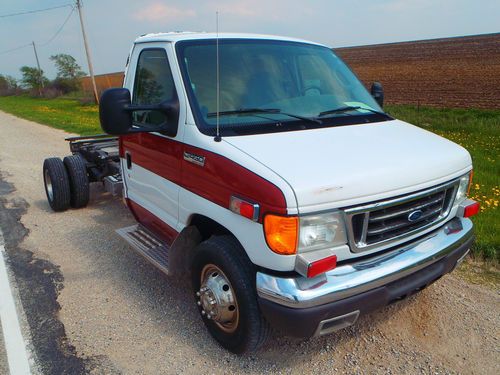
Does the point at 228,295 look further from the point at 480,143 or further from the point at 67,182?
the point at 480,143

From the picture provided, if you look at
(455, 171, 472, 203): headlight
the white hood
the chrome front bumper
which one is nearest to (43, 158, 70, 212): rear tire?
the white hood

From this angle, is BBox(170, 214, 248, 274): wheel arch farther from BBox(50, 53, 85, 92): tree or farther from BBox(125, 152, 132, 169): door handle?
BBox(50, 53, 85, 92): tree

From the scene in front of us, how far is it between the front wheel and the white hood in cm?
65

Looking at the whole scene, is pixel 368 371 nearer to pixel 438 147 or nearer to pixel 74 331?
pixel 438 147

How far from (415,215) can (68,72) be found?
5202 centimetres

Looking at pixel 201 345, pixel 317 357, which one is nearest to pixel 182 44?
pixel 201 345

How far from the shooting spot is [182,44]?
3344 mm

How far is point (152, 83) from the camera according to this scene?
369 cm

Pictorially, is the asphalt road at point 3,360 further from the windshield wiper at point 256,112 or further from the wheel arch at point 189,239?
the windshield wiper at point 256,112

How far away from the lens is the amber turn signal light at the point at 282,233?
2.36 metres

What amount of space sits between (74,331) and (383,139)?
2796mm

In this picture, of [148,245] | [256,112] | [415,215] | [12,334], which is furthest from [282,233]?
[12,334]

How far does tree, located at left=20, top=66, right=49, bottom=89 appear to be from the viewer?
5816cm

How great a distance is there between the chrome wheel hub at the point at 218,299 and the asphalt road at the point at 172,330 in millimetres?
293
